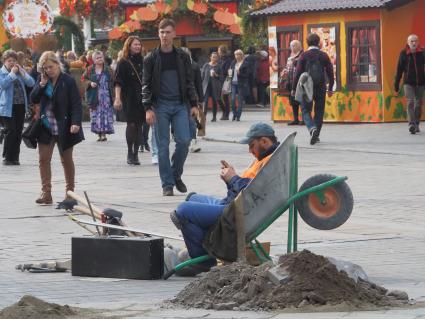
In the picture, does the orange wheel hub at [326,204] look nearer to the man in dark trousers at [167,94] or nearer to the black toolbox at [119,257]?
the black toolbox at [119,257]

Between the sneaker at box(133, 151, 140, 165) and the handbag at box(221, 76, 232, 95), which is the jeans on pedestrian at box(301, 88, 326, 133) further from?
the handbag at box(221, 76, 232, 95)

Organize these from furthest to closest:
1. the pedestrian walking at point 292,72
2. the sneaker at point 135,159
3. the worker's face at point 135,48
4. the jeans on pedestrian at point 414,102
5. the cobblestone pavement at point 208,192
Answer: the pedestrian walking at point 292,72 → the jeans on pedestrian at point 414,102 → the worker's face at point 135,48 → the sneaker at point 135,159 → the cobblestone pavement at point 208,192

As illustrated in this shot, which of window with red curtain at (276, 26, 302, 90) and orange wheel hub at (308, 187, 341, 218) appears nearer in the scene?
orange wheel hub at (308, 187, 341, 218)

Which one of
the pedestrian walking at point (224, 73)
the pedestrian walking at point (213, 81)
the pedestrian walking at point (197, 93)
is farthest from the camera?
the pedestrian walking at point (224, 73)

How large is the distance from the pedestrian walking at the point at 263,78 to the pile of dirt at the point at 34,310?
3092 centimetres

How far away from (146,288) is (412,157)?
11214mm

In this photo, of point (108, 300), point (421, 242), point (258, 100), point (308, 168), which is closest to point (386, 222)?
point (421, 242)

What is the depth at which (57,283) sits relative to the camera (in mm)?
9430

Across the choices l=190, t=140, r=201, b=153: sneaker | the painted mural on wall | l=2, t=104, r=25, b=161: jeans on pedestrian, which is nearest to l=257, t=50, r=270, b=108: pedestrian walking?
the painted mural on wall

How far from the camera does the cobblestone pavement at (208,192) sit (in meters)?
8.97

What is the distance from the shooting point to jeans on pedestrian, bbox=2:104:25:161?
810 inches

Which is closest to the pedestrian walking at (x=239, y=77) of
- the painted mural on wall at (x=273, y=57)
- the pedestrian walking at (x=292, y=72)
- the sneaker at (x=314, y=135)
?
the painted mural on wall at (x=273, y=57)

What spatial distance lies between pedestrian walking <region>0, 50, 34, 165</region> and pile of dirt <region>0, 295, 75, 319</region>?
12.9 metres

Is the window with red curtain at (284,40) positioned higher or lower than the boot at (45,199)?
higher
